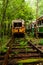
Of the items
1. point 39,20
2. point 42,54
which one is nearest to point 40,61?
point 42,54

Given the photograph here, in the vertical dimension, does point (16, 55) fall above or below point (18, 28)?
above

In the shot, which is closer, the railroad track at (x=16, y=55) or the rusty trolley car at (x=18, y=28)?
the railroad track at (x=16, y=55)

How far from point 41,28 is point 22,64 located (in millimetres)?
20582

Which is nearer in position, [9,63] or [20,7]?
[9,63]

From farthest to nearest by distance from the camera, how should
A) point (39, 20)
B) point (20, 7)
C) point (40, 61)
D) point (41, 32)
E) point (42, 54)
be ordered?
point (39, 20) → point (41, 32) → point (20, 7) → point (42, 54) → point (40, 61)

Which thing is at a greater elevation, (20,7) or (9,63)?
(20,7)

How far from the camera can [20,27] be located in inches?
1137

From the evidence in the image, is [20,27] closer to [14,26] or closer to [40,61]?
[14,26]

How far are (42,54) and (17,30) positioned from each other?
20.6 meters

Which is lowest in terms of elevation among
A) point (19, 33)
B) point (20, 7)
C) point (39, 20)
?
point (19, 33)

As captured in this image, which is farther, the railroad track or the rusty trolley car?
the rusty trolley car

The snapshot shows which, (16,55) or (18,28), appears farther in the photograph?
(18,28)

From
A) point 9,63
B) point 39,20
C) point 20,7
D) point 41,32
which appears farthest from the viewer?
point 39,20

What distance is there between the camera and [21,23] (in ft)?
96.7
